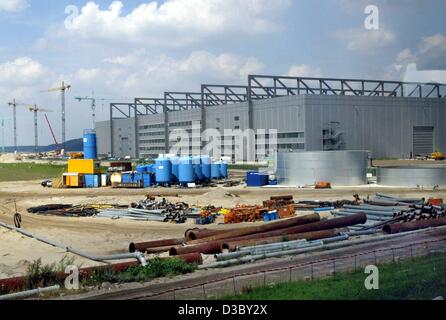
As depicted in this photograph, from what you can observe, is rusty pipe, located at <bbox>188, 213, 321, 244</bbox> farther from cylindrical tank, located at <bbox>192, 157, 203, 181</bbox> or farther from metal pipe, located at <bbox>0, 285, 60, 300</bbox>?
cylindrical tank, located at <bbox>192, 157, 203, 181</bbox>

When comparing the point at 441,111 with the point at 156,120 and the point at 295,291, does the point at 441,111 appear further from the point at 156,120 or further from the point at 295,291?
the point at 295,291

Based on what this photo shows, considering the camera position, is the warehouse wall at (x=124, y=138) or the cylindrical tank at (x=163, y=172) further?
the warehouse wall at (x=124, y=138)

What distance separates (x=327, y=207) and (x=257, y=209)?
5.18 meters

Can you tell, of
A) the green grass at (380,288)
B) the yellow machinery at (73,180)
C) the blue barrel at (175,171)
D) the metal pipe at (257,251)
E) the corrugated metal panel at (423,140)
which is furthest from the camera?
the corrugated metal panel at (423,140)

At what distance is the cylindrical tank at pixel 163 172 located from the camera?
49.0 m

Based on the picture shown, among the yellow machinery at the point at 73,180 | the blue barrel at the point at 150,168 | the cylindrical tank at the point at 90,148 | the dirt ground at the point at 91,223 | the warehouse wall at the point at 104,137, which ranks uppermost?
the warehouse wall at the point at 104,137

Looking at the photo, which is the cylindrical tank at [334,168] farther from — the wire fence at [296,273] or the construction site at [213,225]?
the wire fence at [296,273]

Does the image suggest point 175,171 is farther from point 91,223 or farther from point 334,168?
point 91,223

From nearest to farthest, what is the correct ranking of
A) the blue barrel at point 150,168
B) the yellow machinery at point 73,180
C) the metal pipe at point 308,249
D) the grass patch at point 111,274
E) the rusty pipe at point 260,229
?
the grass patch at point 111,274 → the metal pipe at point 308,249 → the rusty pipe at point 260,229 → the yellow machinery at point 73,180 → the blue barrel at point 150,168

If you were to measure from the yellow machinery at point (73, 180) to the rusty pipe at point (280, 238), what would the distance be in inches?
1386

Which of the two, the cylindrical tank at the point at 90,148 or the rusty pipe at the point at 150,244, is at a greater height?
the cylindrical tank at the point at 90,148

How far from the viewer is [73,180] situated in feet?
164

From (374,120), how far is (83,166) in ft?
145

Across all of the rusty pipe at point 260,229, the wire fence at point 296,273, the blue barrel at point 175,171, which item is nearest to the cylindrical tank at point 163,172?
the blue barrel at point 175,171
